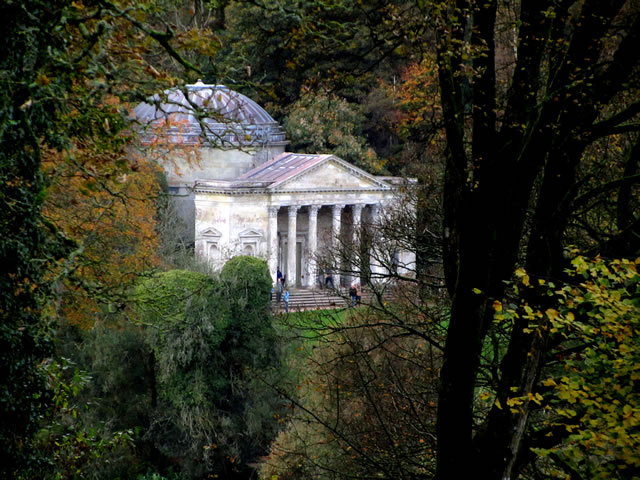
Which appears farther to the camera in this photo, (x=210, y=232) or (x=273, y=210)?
(x=210, y=232)

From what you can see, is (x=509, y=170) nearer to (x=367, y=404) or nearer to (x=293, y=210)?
(x=367, y=404)

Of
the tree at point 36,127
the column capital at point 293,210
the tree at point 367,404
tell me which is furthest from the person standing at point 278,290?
the tree at point 36,127

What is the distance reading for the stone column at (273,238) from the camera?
3903cm

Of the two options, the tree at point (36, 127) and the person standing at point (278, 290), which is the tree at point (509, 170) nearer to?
the tree at point (36, 127)

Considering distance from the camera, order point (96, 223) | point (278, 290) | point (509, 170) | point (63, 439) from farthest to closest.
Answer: point (278, 290) → point (96, 223) → point (63, 439) → point (509, 170)

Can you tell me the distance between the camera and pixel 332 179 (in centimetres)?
3909

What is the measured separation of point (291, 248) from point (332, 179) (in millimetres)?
4468

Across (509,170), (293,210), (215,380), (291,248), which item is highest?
(509,170)

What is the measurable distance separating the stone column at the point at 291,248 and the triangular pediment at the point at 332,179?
1665mm

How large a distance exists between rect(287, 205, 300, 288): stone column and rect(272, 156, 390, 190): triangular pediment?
1665 millimetres

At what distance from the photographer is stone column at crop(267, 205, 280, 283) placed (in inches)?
1537

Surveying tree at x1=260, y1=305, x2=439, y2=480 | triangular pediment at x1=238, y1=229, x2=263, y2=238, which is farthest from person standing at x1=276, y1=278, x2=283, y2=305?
tree at x1=260, y1=305, x2=439, y2=480

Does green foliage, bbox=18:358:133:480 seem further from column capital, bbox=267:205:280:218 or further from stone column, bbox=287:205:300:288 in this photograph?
stone column, bbox=287:205:300:288

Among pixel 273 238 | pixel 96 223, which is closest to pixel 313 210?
pixel 273 238
